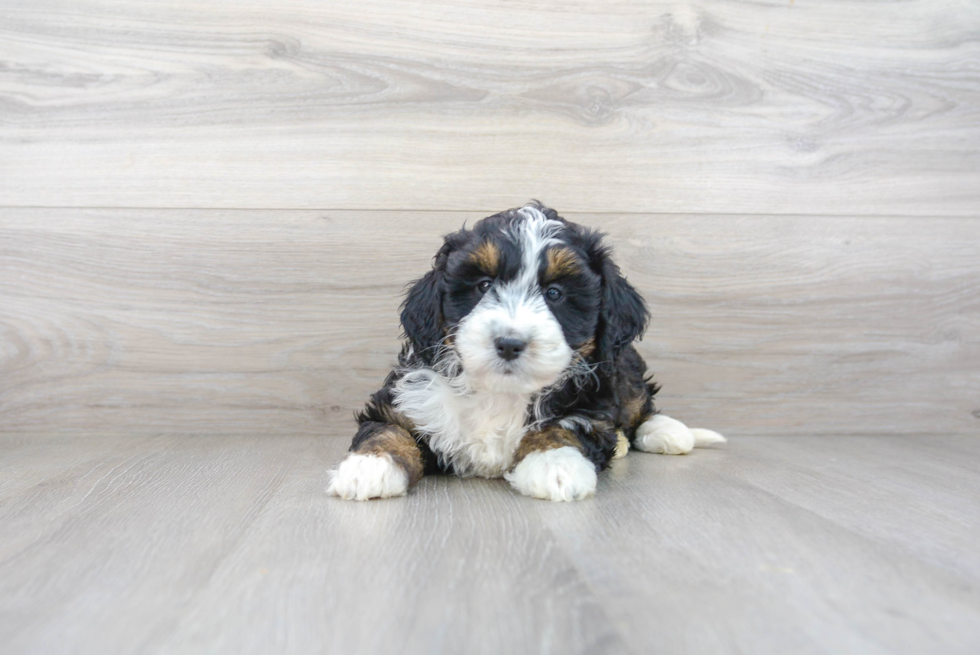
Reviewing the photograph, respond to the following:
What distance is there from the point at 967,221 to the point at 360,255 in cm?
234

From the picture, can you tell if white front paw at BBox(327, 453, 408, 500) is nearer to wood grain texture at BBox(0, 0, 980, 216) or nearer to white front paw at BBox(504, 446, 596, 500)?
white front paw at BBox(504, 446, 596, 500)

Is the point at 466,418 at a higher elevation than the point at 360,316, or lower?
lower

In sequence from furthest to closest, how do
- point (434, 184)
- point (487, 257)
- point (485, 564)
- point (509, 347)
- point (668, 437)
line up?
point (434, 184) < point (668, 437) < point (487, 257) < point (509, 347) < point (485, 564)

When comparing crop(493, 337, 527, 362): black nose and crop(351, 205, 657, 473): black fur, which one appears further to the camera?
crop(351, 205, 657, 473): black fur

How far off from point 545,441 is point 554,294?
0.39m

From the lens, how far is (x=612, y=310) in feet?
6.52

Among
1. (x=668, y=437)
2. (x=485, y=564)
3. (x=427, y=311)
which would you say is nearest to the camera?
(x=485, y=564)

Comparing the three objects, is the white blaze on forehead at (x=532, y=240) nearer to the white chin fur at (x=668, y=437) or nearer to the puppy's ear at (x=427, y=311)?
the puppy's ear at (x=427, y=311)

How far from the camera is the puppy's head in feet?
5.80

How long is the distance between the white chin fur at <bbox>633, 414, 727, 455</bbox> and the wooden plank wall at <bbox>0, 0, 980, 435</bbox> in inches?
10.4

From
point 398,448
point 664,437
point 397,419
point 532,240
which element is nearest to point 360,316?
point 397,419

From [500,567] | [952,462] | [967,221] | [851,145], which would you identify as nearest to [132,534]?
[500,567]

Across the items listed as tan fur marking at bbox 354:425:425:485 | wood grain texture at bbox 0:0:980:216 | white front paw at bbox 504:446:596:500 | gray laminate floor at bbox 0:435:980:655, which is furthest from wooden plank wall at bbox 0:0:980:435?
white front paw at bbox 504:446:596:500

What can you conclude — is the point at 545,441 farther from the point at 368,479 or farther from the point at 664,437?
the point at 664,437
